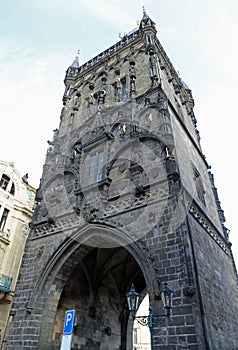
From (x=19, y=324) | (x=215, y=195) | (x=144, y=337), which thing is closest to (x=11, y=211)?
(x=19, y=324)

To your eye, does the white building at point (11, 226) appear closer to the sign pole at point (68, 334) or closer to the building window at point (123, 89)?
the building window at point (123, 89)

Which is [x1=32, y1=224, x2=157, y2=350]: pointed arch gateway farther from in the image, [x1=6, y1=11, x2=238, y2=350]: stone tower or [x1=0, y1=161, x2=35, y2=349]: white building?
[x1=0, y1=161, x2=35, y2=349]: white building

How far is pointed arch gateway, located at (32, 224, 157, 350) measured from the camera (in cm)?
855

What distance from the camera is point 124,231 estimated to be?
27.2 ft

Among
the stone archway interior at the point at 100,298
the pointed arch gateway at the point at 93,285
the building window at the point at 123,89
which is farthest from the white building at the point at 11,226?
the building window at the point at 123,89

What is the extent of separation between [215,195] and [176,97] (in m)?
6.02

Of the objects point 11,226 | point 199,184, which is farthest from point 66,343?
A: point 11,226

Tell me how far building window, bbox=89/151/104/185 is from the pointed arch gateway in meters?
2.38

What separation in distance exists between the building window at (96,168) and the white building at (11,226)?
6786 mm

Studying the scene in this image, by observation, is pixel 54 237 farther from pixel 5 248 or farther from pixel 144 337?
pixel 144 337

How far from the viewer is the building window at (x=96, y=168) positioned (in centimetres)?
1106

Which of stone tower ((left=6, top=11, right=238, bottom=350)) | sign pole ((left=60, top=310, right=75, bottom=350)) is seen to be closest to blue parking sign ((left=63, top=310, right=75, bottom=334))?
sign pole ((left=60, top=310, right=75, bottom=350))

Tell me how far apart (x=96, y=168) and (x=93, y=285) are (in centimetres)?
505

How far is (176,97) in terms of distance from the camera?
15789 mm
